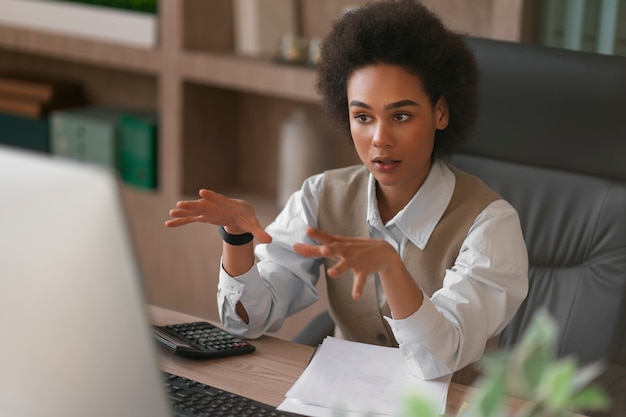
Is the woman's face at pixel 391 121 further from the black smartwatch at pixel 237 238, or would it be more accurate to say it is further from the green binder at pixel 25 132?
the green binder at pixel 25 132

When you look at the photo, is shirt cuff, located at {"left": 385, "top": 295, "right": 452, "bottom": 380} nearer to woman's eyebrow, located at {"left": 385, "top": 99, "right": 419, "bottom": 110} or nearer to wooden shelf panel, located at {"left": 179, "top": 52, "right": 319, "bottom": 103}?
woman's eyebrow, located at {"left": 385, "top": 99, "right": 419, "bottom": 110}

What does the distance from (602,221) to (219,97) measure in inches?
66.3

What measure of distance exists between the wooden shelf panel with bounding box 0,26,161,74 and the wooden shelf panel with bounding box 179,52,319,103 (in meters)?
0.15

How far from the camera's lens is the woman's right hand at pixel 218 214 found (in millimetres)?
1482

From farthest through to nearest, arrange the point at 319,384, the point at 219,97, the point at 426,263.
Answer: the point at 219,97 < the point at 426,263 < the point at 319,384

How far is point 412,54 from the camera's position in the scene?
62.2 inches

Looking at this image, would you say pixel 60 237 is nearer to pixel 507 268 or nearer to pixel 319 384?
pixel 319 384

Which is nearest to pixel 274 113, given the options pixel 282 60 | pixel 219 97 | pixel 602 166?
pixel 219 97

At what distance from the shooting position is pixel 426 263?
162 centimetres

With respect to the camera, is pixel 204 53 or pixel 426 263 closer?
pixel 426 263

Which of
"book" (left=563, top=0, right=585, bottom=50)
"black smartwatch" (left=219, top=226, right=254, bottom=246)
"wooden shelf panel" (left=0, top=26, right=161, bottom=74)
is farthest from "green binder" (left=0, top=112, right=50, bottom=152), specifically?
"black smartwatch" (left=219, top=226, right=254, bottom=246)

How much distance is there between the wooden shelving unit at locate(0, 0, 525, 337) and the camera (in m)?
2.98

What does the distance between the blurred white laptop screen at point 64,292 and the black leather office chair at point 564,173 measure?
3.48ft

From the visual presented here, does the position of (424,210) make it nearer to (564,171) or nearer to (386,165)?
(386,165)
